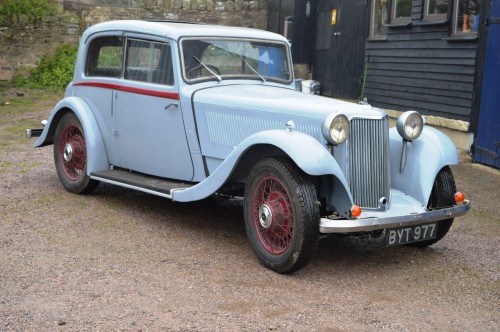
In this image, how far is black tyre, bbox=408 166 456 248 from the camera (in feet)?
17.2

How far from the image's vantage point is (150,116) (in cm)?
600

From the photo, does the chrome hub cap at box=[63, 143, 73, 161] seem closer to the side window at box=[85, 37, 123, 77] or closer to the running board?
the running board

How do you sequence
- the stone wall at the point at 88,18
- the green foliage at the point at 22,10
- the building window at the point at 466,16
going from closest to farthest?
the building window at the point at 466,16 → the green foliage at the point at 22,10 → the stone wall at the point at 88,18

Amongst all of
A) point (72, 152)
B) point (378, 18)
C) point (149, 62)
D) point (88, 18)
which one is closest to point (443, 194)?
point (149, 62)

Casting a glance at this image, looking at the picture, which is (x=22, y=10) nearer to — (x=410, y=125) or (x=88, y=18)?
(x=88, y=18)

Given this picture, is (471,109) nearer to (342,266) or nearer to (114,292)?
(342,266)

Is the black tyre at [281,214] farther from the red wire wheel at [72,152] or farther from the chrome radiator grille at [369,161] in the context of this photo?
the red wire wheel at [72,152]

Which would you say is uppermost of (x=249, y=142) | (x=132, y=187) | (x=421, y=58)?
(x=421, y=58)

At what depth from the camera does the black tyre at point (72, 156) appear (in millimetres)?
6754

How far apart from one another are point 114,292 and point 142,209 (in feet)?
7.31

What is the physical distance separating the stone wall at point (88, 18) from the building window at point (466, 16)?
8905 millimetres

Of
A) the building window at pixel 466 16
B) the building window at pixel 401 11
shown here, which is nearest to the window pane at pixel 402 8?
the building window at pixel 401 11

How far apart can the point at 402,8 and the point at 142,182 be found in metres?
7.06

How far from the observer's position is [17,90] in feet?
48.6
